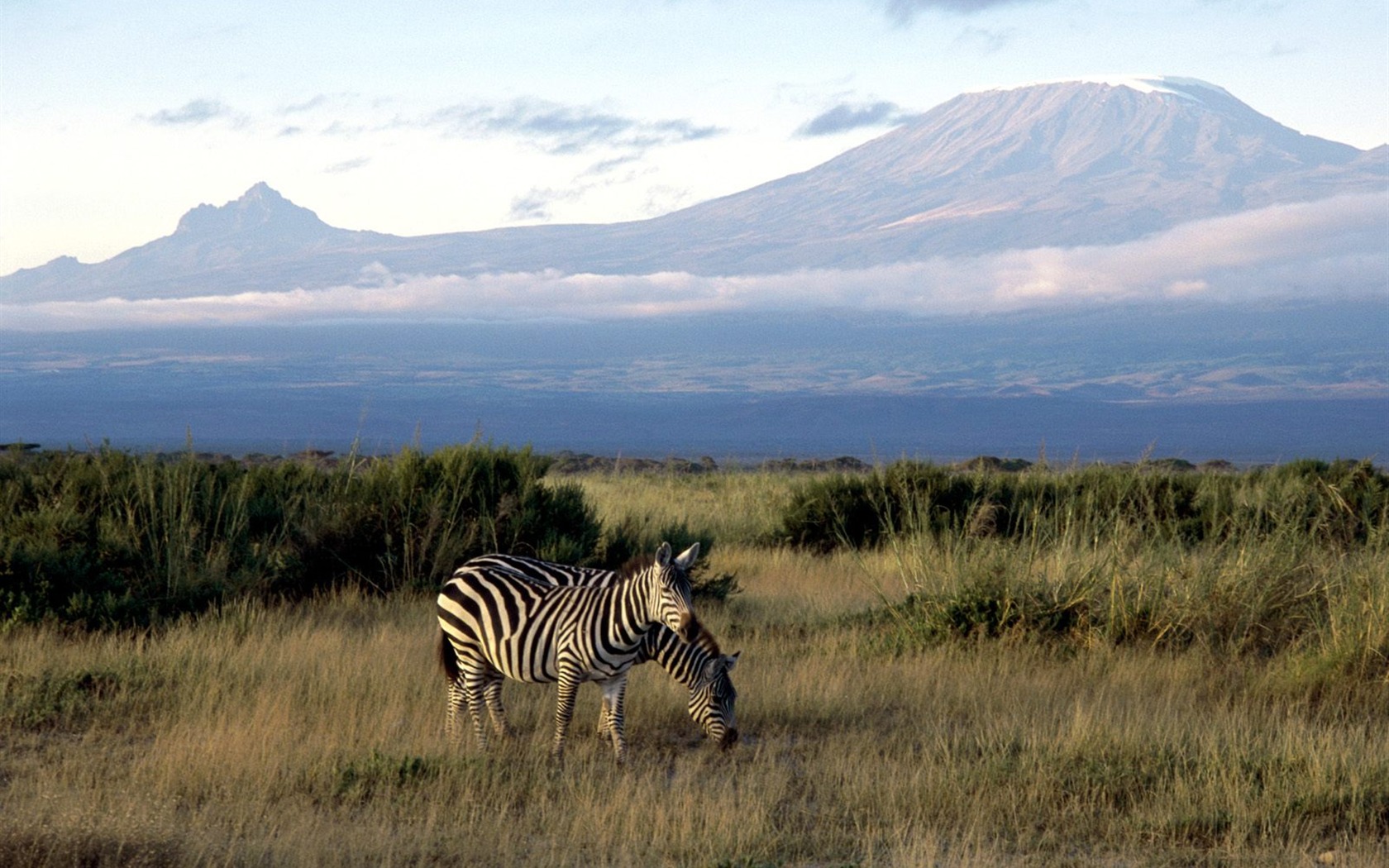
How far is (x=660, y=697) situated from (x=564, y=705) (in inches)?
57.3

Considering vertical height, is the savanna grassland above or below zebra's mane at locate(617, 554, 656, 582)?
below

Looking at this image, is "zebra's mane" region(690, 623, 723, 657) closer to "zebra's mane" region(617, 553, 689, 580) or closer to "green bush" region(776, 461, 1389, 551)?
"zebra's mane" region(617, 553, 689, 580)

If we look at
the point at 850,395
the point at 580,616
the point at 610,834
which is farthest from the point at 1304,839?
the point at 850,395

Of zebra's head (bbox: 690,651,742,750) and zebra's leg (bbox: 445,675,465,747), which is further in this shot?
zebra's leg (bbox: 445,675,465,747)

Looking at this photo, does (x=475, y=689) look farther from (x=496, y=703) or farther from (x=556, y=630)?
(x=556, y=630)

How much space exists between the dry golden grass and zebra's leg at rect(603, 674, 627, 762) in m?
0.12

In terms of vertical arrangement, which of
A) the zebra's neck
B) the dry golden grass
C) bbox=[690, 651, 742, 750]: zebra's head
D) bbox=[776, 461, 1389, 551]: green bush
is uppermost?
bbox=[776, 461, 1389, 551]: green bush

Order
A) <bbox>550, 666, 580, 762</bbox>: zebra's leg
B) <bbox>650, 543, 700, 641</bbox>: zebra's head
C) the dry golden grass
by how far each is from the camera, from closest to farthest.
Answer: the dry golden grass < <bbox>650, 543, 700, 641</bbox>: zebra's head < <bbox>550, 666, 580, 762</bbox>: zebra's leg

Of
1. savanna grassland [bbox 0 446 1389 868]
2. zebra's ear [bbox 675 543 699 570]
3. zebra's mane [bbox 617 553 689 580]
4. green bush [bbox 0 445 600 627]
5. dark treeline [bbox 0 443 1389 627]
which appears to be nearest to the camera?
savanna grassland [bbox 0 446 1389 868]

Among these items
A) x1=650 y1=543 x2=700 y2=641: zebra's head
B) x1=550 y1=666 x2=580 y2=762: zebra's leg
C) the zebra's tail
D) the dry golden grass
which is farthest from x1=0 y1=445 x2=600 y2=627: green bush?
x1=650 y1=543 x2=700 y2=641: zebra's head

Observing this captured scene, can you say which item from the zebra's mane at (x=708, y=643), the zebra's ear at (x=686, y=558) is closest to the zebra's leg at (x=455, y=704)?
the zebra's mane at (x=708, y=643)

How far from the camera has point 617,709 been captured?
25.3 feet

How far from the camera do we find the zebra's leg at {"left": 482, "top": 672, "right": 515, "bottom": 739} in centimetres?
808

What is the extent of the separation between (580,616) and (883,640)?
3.76 metres
